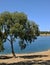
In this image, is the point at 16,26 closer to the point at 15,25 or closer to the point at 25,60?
the point at 15,25

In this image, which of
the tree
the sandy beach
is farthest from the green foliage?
the sandy beach

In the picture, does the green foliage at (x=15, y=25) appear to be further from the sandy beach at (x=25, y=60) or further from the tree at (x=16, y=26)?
the sandy beach at (x=25, y=60)

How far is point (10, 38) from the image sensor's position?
36.0 m

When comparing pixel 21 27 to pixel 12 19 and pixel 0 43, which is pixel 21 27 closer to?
pixel 12 19

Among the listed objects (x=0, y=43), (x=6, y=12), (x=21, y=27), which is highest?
(x=6, y=12)

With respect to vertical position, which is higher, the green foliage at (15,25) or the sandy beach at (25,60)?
the green foliage at (15,25)

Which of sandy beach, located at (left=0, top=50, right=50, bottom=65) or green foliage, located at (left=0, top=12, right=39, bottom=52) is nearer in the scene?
sandy beach, located at (left=0, top=50, right=50, bottom=65)

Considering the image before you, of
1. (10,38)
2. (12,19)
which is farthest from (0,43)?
(12,19)

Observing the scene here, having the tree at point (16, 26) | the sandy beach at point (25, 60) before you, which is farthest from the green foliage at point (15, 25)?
the sandy beach at point (25, 60)

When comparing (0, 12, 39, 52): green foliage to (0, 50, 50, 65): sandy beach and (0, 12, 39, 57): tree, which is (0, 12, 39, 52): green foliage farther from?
(0, 50, 50, 65): sandy beach

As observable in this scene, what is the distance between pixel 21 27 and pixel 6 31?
2.43 meters

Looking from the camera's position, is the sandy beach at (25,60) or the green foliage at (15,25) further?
the green foliage at (15,25)

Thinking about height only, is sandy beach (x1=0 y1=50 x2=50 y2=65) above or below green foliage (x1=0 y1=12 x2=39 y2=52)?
below

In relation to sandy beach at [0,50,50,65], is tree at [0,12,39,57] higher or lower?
higher
